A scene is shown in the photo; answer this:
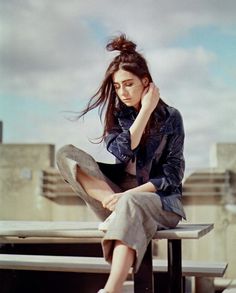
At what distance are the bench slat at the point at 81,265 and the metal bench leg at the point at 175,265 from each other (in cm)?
22

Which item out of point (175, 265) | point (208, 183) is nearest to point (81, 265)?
point (175, 265)

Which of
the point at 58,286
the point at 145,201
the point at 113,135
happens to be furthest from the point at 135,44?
the point at 58,286

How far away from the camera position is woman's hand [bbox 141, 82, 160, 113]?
155cm

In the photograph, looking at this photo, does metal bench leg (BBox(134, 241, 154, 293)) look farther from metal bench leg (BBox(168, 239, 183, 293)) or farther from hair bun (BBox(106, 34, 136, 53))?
hair bun (BBox(106, 34, 136, 53))

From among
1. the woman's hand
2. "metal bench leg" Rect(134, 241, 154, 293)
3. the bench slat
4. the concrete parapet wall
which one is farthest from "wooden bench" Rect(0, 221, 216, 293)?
the concrete parapet wall

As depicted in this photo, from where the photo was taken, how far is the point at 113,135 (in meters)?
1.59

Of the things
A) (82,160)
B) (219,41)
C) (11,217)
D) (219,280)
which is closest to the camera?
(82,160)

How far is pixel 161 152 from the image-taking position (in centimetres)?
157

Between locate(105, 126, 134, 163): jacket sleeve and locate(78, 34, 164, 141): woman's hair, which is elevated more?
locate(78, 34, 164, 141): woman's hair

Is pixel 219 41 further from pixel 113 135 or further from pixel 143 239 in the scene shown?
pixel 143 239

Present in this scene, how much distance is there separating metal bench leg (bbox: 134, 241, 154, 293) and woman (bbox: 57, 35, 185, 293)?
11 cm

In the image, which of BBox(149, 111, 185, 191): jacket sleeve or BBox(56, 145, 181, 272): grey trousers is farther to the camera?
BBox(149, 111, 185, 191): jacket sleeve

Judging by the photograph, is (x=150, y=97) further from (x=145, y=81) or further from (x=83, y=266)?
(x=83, y=266)

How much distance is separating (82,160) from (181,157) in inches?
12.3
